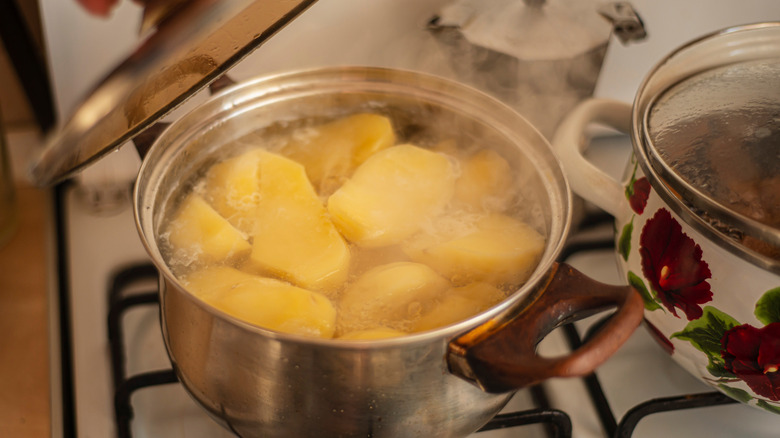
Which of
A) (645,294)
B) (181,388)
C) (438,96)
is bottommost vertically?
(181,388)

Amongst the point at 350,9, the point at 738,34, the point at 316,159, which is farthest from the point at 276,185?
the point at 738,34

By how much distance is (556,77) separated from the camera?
31.5 inches

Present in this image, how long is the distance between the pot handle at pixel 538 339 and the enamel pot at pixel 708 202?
98 millimetres

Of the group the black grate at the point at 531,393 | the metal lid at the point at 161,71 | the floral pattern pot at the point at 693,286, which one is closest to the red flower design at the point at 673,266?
the floral pattern pot at the point at 693,286

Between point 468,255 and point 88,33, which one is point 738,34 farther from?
point 88,33

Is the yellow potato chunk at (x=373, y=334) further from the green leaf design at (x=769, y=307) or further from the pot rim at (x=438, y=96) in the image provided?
the green leaf design at (x=769, y=307)

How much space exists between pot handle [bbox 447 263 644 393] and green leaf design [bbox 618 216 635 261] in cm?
15

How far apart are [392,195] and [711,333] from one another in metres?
0.30

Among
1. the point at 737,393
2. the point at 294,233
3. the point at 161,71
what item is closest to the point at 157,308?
the point at 294,233

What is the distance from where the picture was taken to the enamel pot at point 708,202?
0.50 meters

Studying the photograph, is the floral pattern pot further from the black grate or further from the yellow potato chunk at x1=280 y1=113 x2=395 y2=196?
the yellow potato chunk at x1=280 y1=113 x2=395 y2=196

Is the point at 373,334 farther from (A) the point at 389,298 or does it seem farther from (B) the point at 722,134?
(B) the point at 722,134

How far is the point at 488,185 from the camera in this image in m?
0.66

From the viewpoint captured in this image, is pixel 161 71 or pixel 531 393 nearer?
pixel 161 71
